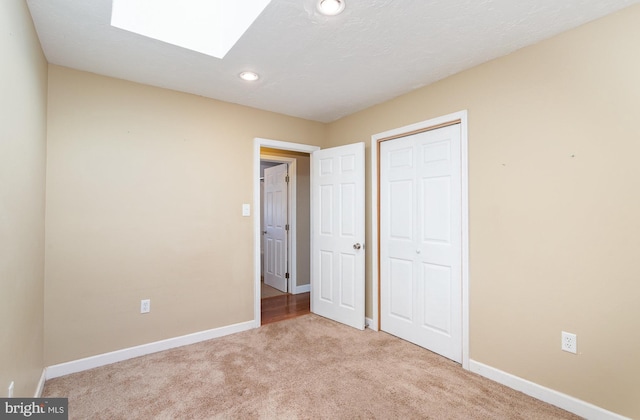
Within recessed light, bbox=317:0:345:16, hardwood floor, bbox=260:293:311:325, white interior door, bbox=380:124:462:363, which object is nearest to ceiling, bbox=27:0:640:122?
recessed light, bbox=317:0:345:16

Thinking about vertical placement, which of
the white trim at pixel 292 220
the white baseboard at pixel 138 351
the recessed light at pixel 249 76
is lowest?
the white baseboard at pixel 138 351

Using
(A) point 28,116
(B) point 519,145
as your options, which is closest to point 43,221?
(A) point 28,116

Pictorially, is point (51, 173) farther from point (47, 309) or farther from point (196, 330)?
point (196, 330)

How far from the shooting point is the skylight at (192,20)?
1.84 m

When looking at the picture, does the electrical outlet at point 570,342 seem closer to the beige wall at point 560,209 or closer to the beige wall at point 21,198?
the beige wall at point 560,209

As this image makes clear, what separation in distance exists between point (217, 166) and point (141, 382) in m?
1.94

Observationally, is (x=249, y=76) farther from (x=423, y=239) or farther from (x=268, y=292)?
(x=268, y=292)

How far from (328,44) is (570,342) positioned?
2.47 meters

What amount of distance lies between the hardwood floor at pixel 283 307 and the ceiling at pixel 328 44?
2539mm

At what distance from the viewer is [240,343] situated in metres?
2.83

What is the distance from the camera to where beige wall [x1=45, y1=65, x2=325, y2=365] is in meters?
2.29

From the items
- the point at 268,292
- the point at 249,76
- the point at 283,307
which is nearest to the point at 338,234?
the point at 283,307

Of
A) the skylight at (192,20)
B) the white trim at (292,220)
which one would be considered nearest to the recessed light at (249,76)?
the skylight at (192,20)

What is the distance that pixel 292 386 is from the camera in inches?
83.0
